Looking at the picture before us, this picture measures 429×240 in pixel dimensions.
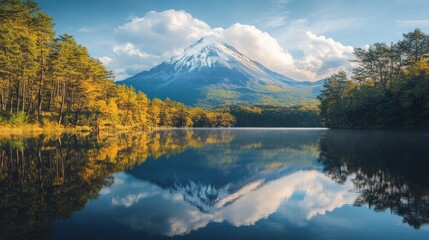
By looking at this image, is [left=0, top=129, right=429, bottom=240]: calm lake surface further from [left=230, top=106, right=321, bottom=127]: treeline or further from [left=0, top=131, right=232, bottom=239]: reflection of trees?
[left=230, top=106, right=321, bottom=127]: treeline

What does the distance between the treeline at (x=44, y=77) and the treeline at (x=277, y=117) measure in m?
90.3

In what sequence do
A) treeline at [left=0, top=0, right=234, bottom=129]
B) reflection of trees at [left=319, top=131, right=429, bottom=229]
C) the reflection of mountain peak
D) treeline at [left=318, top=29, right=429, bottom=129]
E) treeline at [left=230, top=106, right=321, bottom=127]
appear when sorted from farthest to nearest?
1. treeline at [left=230, top=106, right=321, bottom=127]
2. treeline at [left=318, top=29, right=429, bottom=129]
3. treeline at [left=0, top=0, right=234, bottom=129]
4. the reflection of mountain peak
5. reflection of trees at [left=319, top=131, right=429, bottom=229]

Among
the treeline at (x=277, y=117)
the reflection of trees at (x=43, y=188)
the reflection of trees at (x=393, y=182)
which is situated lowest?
the reflection of trees at (x=43, y=188)

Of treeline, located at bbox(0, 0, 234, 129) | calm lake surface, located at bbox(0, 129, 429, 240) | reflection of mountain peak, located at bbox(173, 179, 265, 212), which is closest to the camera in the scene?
calm lake surface, located at bbox(0, 129, 429, 240)

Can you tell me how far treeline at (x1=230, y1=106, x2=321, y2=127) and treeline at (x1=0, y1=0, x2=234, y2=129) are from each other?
90349 mm

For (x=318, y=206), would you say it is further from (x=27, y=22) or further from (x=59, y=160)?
(x=27, y=22)

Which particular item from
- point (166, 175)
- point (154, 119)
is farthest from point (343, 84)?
point (166, 175)

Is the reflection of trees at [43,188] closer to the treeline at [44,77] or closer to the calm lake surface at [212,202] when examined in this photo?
the calm lake surface at [212,202]

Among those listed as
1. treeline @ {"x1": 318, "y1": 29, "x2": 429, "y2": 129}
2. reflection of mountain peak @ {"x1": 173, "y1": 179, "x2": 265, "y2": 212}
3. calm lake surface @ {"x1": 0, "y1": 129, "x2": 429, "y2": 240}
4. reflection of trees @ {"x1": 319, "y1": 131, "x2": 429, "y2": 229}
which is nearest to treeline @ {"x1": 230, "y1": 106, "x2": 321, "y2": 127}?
treeline @ {"x1": 318, "y1": 29, "x2": 429, "y2": 129}

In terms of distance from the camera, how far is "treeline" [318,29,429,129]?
44.6 metres

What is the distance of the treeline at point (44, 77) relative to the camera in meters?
34.1

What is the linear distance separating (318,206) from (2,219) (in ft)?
22.3

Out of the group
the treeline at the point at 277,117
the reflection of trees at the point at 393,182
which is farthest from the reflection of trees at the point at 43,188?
the treeline at the point at 277,117

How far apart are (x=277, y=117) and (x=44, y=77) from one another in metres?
119
